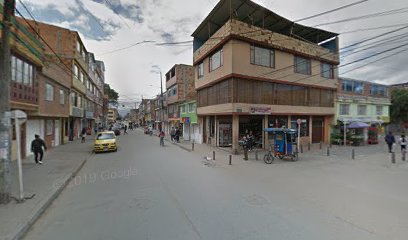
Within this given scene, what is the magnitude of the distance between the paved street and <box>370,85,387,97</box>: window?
2448 cm

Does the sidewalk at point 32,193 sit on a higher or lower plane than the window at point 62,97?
lower

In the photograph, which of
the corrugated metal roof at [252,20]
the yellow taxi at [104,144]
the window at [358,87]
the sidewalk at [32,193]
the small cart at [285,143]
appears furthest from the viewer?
the window at [358,87]

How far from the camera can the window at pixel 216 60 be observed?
54.5 ft

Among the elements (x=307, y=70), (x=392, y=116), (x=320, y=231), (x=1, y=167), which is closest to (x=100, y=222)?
(x=1, y=167)

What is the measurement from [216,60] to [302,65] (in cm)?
877

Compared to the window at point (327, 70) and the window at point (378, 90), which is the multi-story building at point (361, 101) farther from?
the window at point (327, 70)

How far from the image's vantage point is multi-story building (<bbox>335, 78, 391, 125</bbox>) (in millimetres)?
22562

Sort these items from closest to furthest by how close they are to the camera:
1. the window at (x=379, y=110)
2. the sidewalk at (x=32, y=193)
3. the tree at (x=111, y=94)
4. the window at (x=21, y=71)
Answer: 1. the sidewalk at (x=32, y=193)
2. the window at (x=21, y=71)
3. the window at (x=379, y=110)
4. the tree at (x=111, y=94)

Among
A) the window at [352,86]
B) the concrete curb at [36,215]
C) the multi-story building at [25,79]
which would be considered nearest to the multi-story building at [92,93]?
the multi-story building at [25,79]

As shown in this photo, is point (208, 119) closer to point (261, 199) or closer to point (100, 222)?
point (261, 199)

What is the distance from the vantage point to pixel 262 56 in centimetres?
1650

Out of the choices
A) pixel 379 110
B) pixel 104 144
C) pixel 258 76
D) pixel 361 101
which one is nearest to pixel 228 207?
pixel 104 144

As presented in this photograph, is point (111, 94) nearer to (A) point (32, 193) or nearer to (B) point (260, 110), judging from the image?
(B) point (260, 110)

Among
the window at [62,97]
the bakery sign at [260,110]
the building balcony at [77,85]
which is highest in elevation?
the building balcony at [77,85]
